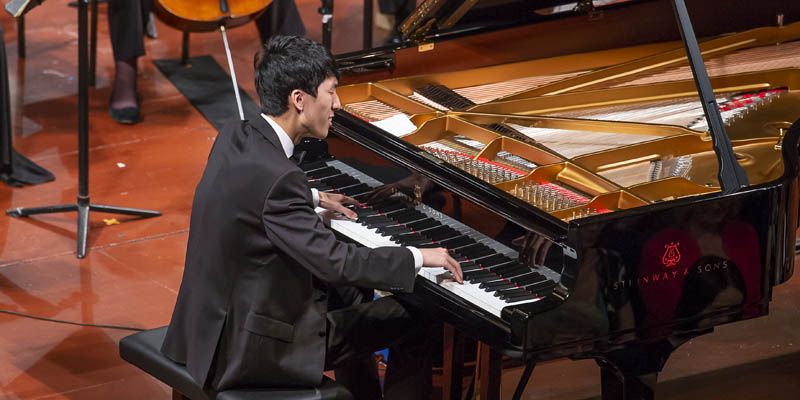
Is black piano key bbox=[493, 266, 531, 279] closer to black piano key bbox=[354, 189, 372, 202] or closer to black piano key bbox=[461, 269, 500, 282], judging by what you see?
black piano key bbox=[461, 269, 500, 282]

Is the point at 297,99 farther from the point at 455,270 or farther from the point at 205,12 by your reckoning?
the point at 205,12

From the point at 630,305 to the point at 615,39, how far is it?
1660 millimetres

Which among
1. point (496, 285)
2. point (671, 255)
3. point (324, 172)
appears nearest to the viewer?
point (671, 255)

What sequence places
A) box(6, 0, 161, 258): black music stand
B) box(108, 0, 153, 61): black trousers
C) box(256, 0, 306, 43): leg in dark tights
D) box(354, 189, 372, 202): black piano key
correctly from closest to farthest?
box(354, 189, 372, 202): black piano key < box(6, 0, 161, 258): black music stand < box(108, 0, 153, 61): black trousers < box(256, 0, 306, 43): leg in dark tights

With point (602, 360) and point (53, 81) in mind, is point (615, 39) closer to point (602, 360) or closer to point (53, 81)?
point (602, 360)

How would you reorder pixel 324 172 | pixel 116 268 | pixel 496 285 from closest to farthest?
pixel 496 285 < pixel 324 172 < pixel 116 268

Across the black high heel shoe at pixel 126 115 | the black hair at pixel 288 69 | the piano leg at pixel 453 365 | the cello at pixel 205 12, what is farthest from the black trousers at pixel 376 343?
the black high heel shoe at pixel 126 115

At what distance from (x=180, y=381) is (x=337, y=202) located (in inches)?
24.2

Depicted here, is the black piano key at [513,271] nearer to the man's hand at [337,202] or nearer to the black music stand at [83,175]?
the man's hand at [337,202]

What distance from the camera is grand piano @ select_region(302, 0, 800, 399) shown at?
2820 millimetres

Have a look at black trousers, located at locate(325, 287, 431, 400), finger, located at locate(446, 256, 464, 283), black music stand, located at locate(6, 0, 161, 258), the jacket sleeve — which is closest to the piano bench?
black trousers, located at locate(325, 287, 431, 400)

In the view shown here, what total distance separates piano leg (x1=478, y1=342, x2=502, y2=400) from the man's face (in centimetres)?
72

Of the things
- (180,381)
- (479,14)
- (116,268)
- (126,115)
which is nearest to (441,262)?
(180,381)

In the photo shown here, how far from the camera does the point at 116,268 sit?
490 cm
